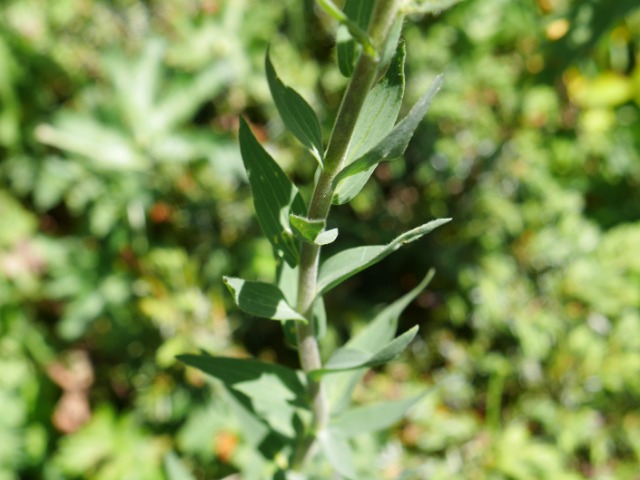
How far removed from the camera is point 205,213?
1.72 m

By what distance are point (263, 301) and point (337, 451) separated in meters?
0.29

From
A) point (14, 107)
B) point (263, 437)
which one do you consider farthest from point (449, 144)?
point (14, 107)

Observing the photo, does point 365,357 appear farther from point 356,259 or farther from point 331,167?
point 331,167

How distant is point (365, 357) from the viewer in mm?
651

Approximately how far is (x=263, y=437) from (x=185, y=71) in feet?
3.87

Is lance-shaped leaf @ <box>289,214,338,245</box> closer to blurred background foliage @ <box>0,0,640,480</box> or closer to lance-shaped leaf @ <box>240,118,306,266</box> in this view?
lance-shaped leaf @ <box>240,118,306,266</box>

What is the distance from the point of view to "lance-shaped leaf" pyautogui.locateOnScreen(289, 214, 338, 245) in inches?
19.1

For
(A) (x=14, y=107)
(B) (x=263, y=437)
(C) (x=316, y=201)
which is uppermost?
(C) (x=316, y=201)

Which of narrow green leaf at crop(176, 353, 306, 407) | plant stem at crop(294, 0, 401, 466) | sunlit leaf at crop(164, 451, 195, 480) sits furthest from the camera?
sunlit leaf at crop(164, 451, 195, 480)

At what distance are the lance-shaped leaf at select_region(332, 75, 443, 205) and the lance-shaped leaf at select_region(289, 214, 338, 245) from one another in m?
0.04

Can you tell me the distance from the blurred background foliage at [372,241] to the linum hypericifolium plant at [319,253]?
724mm

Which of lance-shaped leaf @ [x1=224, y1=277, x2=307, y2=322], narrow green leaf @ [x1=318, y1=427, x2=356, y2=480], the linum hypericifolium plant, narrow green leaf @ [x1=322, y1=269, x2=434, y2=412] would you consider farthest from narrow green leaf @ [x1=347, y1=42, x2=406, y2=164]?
narrow green leaf @ [x1=318, y1=427, x2=356, y2=480]

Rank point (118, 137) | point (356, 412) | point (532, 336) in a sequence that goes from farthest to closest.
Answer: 1. point (118, 137)
2. point (532, 336)
3. point (356, 412)

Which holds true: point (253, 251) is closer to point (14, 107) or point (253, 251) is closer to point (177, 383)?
point (177, 383)
